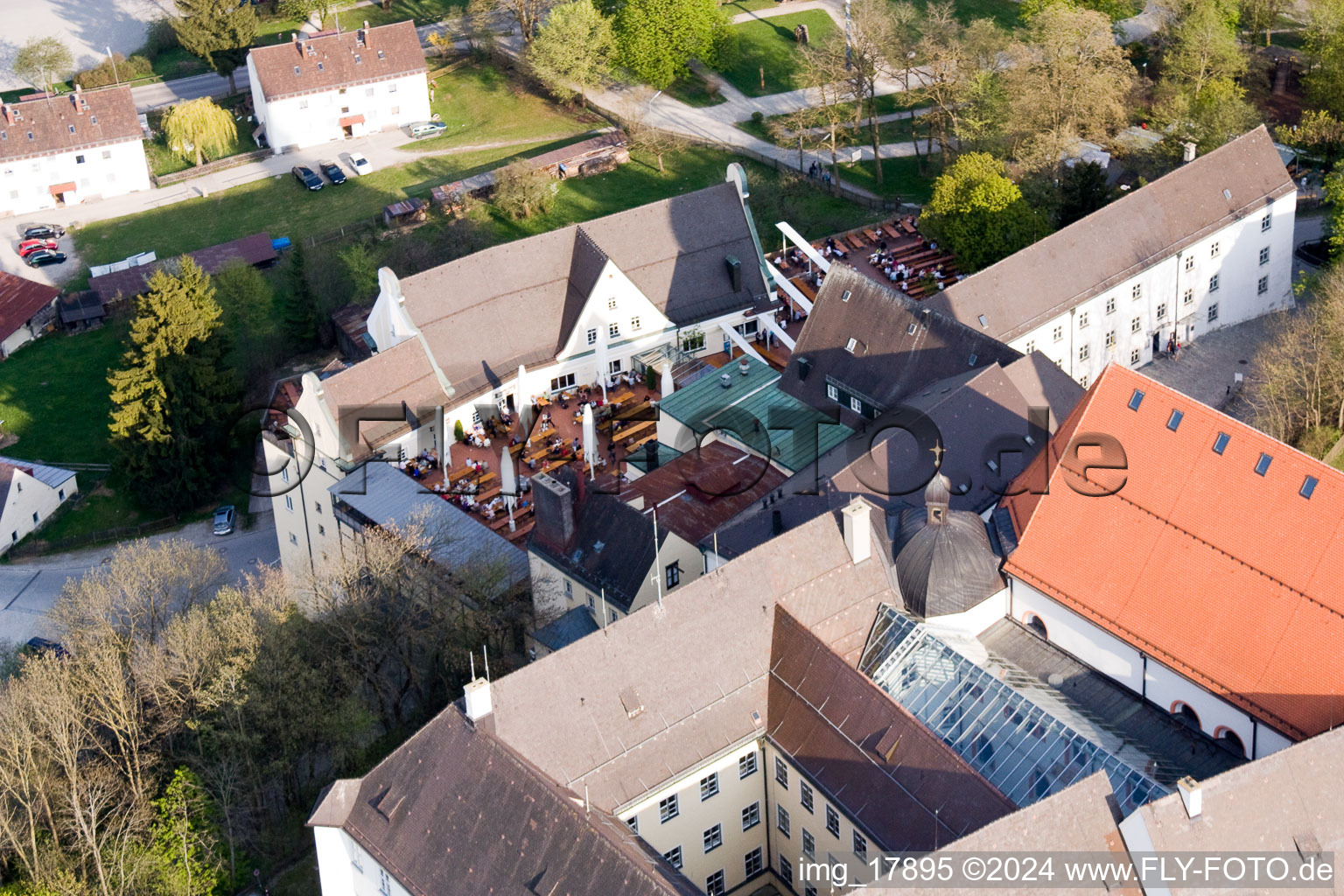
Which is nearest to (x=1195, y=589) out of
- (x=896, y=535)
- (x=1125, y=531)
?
(x=1125, y=531)

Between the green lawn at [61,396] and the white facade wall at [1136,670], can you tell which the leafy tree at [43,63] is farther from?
the white facade wall at [1136,670]

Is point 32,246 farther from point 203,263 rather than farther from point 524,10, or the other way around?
point 524,10

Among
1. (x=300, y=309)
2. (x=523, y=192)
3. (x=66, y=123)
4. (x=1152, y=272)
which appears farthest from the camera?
(x=66, y=123)

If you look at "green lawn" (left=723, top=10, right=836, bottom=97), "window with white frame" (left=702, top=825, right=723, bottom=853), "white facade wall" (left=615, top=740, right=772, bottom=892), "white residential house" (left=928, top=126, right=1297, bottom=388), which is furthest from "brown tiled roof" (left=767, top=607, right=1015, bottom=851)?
"green lawn" (left=723, top=10, right=836, bottom=97)

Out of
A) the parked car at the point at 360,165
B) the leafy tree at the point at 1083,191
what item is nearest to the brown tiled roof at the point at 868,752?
the leafy tree at the point at 1083,191

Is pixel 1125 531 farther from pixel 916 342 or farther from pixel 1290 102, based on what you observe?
pixel 1290 102

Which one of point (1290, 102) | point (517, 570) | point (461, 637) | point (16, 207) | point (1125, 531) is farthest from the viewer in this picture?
point (16, 207)

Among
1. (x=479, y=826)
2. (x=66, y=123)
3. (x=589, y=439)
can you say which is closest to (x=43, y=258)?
(x=66, y=123)
